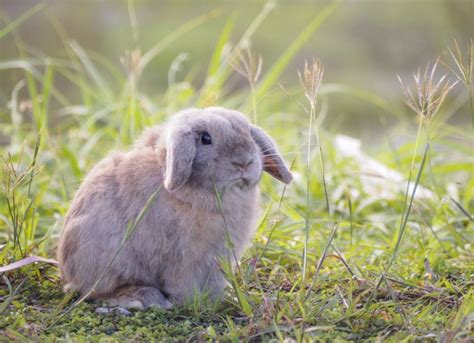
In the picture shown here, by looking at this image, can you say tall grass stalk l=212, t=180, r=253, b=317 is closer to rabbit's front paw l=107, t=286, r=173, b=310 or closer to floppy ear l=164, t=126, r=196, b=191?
floppy ear l=164, t=126, r=196, b=191

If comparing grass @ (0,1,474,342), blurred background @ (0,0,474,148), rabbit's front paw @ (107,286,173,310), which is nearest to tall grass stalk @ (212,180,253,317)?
grass @ (0,1,474,342)

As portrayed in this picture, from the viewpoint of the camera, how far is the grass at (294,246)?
2775 millimetres

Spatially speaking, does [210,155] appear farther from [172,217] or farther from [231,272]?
[231,272]

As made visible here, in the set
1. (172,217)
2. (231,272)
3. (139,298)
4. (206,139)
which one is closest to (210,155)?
(206,139)

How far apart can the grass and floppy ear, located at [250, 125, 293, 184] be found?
0.07 m

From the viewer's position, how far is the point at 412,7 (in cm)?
1188

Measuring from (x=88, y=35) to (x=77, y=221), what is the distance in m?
8.17

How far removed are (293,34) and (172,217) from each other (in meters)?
8.17

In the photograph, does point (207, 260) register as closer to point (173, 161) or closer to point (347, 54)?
point (173, 161)

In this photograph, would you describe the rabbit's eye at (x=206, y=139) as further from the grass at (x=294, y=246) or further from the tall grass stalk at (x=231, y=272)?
the grass at (x=294, y=246)

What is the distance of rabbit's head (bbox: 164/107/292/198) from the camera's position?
2.89 meters

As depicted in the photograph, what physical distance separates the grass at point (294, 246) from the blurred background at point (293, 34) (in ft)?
14.5

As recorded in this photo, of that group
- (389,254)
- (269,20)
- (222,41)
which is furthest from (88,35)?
(389,254)

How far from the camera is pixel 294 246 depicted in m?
3.79
